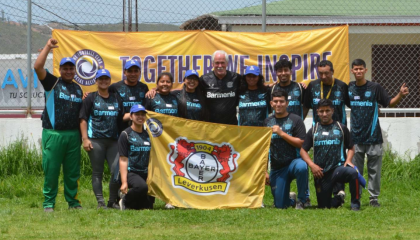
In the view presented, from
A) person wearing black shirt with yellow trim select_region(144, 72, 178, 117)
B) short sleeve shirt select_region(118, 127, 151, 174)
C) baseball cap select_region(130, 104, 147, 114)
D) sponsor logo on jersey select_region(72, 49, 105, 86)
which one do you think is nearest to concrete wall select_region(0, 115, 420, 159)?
sponsor logo on jersey select_region(72, 49, 105, 86)

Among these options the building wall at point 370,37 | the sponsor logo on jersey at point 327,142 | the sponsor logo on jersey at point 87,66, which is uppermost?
the building wall at point 370,37

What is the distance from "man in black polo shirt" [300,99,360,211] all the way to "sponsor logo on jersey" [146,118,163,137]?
1.81 m

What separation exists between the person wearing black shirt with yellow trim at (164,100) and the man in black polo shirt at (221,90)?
0.46 meters

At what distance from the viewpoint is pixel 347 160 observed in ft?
24.7

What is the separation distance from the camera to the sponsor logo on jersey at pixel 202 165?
764 centimetres

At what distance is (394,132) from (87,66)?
5177 mm

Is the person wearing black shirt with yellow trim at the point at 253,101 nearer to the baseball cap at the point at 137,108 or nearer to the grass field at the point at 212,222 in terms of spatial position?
the grass field at the point at 212,222

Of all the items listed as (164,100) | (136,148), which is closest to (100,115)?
(136,148)

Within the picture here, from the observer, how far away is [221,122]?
8.16m

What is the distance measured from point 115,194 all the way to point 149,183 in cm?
62

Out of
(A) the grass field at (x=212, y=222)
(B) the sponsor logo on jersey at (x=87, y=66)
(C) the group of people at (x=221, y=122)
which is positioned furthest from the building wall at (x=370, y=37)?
(A) the grass field at (x=212, y=222)

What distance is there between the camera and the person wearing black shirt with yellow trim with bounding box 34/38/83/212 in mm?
7516

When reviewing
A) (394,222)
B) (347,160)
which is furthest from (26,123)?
(394,222)

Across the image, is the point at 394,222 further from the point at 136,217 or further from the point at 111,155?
the point at 111,155
